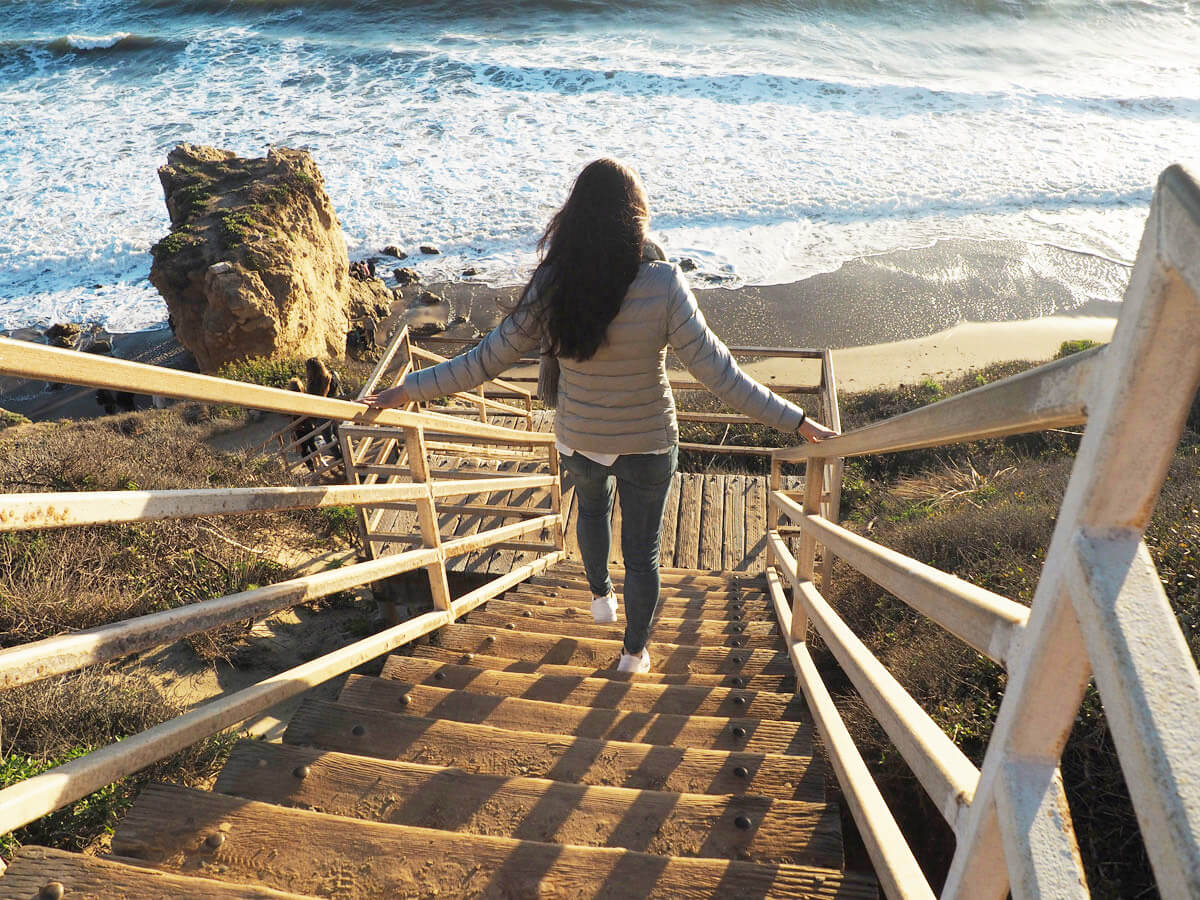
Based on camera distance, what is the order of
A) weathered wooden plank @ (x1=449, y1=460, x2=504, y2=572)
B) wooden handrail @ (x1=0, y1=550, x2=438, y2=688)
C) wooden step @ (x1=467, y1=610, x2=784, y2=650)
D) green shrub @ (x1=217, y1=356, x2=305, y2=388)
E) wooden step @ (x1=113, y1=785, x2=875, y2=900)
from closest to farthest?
1. wooden handrail @ (x1=0, y1=550, x2=438, y2=688)
2. wooden step @ (x1=113, y1=785, x2=875, y2=900)
3. wooden step @ (x1=467, y1=610, x2=784, y2=650)
4. weathered wooden plank @ (x1=449, y1=460, x2=504, y2=572)
5. green shrub @ (x1=217, y1=356, x2=305, y2=388)

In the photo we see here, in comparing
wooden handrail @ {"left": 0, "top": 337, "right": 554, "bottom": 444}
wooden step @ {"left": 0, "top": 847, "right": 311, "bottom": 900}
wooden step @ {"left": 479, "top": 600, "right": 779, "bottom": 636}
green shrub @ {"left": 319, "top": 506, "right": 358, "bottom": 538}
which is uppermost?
wooden handrail @ {"left": 0, "top": 337, "right": 554, "bottom": 444}

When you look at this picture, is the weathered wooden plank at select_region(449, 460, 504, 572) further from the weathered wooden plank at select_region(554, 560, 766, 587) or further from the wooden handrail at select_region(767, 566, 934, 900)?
the wooden handrail at select_region(767, 566, 934, 900)

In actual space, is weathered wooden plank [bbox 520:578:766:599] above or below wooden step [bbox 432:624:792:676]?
below

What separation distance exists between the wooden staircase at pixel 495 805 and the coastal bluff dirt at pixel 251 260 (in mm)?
11468

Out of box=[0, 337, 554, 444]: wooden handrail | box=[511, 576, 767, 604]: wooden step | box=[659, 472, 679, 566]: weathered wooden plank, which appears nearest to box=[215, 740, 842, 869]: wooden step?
box=[0, 337, 554, 444]: wooden handrail

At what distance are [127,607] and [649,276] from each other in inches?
171

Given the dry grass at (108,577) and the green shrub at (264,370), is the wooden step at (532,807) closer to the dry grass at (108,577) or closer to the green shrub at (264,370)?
the dry grass at (108,577)

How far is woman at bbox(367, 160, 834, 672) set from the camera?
86.7 inches

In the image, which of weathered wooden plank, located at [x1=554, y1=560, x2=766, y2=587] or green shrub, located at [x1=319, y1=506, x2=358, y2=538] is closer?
weathered wooden plank, located at [x1=554, y1=560, x2=766, y2=587]

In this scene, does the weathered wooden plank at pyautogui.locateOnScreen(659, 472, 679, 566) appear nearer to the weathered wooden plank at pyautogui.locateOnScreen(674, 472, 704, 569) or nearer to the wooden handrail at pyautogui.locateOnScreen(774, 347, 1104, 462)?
the weathered wooden plank at pyautogui.locateOnScreen(674, 472, 704, 569)

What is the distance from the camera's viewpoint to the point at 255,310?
12383 millimetres

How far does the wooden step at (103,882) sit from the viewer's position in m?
1.41

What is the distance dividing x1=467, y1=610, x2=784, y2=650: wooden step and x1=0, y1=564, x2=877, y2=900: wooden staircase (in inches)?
31.1

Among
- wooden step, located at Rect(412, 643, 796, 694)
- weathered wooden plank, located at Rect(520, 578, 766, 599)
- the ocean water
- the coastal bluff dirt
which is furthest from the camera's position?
the ocean water
